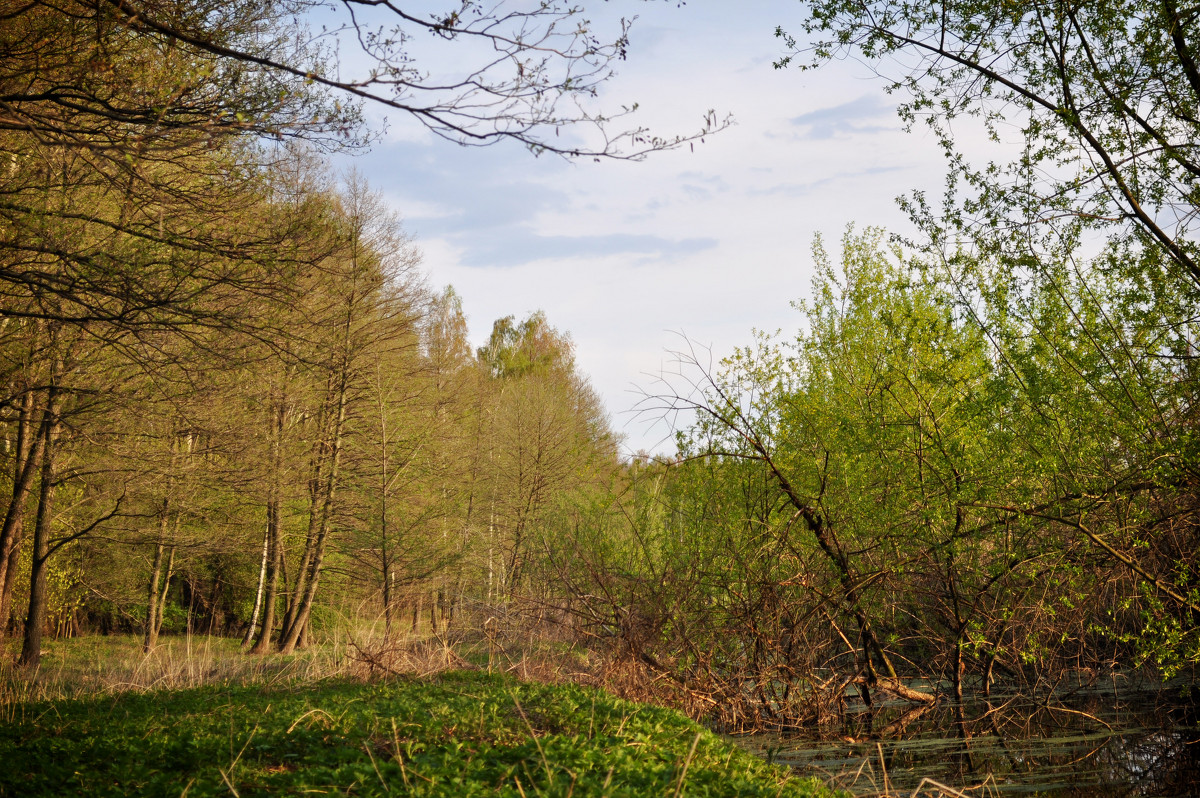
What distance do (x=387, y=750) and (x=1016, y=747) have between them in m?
6.61

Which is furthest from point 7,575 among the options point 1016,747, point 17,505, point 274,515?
point 1016,747

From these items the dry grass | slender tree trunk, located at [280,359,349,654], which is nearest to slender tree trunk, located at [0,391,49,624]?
the dry grass

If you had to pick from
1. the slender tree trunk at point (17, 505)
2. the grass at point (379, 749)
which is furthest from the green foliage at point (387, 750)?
the slender tree trunk at point (17, 505)

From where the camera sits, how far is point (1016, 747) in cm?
871

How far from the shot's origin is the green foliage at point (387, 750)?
4332 millimetres

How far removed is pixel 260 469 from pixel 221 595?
998cm

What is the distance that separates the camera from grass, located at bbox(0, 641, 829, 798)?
14.2 feet

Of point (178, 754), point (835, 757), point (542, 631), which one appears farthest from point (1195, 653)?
point (178, 754)

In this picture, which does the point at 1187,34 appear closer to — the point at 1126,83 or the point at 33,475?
the point at 1126,83

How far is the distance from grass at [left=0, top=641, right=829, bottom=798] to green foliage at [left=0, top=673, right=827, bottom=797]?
0.04 ft

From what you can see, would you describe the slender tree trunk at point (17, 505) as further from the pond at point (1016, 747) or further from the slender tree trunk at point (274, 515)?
the pond at point (1016, 747)

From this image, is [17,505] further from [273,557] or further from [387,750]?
[387,750]

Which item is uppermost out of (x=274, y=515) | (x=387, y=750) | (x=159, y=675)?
(x=274, y=515)

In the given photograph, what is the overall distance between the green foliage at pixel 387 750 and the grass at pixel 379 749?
0.04 ft
